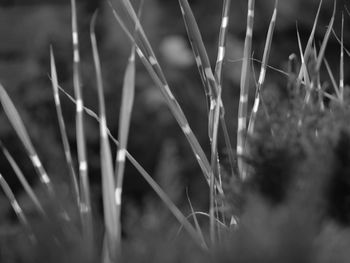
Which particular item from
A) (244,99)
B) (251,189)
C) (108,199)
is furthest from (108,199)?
(244,99)

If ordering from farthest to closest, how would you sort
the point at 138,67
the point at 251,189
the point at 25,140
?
the point at 138,67, the point at 25,140, the point at 251,189

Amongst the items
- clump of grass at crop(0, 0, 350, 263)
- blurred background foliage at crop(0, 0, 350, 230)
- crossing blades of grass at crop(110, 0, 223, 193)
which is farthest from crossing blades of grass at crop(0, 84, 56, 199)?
blurred background foliage at crop(0, 0, 350, 230)

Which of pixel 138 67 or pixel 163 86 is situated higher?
pixel 163 86

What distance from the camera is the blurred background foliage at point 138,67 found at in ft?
11.0

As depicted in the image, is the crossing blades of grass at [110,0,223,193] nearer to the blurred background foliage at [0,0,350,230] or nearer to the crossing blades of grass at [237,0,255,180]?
the crossing blades of grass at [237,0,255,180]

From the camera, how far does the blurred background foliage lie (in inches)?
132

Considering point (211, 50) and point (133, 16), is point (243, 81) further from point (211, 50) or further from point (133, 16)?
point (211, 50)

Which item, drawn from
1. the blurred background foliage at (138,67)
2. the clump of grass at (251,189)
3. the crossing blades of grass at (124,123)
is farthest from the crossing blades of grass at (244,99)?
the blurred background foliage at (138,67)

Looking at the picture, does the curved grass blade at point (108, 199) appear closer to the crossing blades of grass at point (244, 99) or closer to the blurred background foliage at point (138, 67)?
the crossing blades of grass at point (244, 99)

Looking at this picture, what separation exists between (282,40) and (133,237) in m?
3.70

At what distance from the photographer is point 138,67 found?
4.00 metres

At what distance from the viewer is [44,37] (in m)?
3.69

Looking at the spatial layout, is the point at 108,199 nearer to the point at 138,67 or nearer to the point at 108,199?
the point at 108,199

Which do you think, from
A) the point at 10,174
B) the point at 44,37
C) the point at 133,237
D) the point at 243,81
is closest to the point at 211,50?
the point at 44,37
